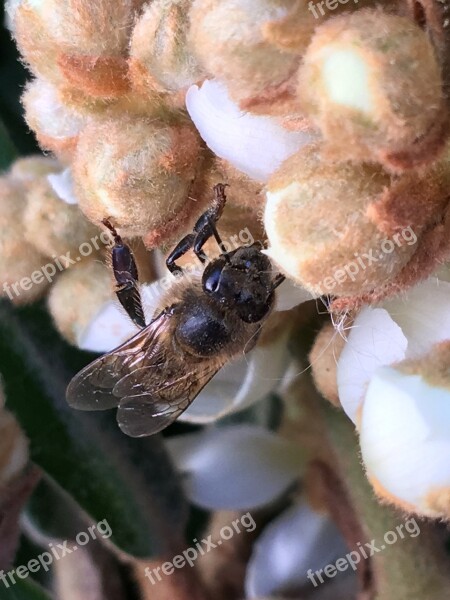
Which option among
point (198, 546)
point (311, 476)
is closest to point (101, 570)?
point (198, 546)

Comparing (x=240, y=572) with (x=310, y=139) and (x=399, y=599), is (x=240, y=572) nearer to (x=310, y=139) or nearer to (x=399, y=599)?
(x=399, y=599)

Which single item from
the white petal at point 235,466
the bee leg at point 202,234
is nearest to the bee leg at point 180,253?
the bee leg at point 202,234

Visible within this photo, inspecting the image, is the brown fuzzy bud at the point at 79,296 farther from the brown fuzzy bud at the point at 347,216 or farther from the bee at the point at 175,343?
the brown fuzzy bud at the point at 347,216

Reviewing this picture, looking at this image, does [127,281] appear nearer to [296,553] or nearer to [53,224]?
[53,224]

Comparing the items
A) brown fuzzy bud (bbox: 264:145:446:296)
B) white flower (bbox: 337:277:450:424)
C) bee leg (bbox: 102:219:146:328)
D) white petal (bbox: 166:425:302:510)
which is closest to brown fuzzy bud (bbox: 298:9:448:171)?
brown fuzzy bud (bbox: 264:145:446:296)

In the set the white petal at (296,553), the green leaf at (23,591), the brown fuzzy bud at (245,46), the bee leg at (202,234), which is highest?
the brown fuzzy bud at (245,46)

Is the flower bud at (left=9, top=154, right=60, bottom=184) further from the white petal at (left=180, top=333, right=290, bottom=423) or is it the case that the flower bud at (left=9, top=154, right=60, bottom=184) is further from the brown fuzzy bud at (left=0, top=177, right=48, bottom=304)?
the white petal at (left=180, top=333, right=290, bottom=423)
